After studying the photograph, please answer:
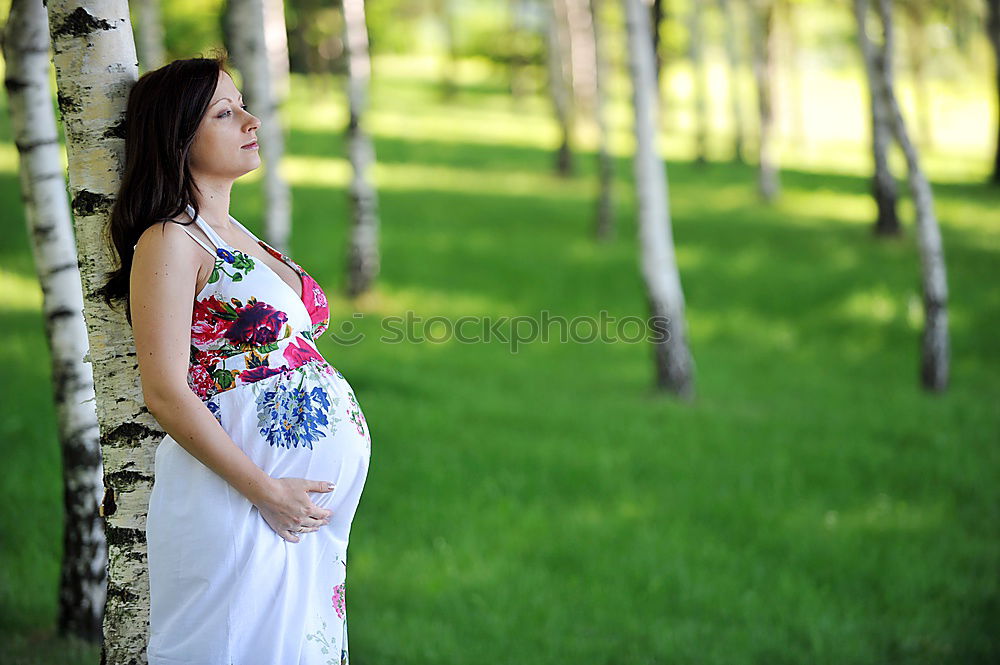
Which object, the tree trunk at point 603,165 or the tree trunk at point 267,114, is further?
the tree trunk at point 603,165

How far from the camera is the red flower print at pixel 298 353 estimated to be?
Answer: 2.53 meters

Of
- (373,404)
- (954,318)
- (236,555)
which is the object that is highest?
(236,555)

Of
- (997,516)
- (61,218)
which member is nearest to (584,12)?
(997,516)

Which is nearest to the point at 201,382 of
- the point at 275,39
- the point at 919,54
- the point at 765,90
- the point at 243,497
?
the point at 243,497

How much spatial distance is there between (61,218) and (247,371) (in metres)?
1.91

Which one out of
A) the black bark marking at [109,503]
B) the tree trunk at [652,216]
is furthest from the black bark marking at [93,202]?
the tree trunk at [652,216]

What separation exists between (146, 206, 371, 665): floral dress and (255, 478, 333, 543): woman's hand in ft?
0.10

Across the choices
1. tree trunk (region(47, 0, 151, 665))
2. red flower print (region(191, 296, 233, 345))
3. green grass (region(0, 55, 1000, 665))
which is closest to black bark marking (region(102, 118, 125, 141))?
tree trunk (region(47, 0, 151, 665))

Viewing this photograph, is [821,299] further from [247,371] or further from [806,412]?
[247,371]

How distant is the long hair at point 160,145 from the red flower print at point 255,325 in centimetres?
29

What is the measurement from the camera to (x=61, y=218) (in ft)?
12.8

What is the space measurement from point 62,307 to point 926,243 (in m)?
7.92

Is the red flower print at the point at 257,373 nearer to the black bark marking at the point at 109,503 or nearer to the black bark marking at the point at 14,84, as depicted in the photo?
the black bark marking at the point at 109,503

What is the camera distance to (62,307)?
12.7ft
